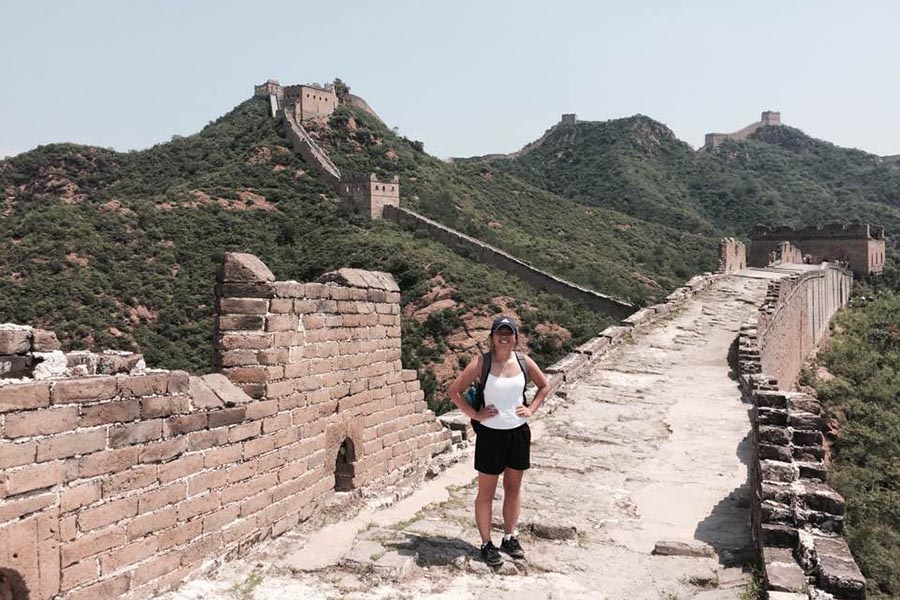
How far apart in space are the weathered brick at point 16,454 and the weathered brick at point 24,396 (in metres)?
0.18

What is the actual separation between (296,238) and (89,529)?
39.3 metres

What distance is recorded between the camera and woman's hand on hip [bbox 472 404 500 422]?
539cm

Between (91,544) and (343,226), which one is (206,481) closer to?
(91,544)

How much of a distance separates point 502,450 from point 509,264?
34.6 metres

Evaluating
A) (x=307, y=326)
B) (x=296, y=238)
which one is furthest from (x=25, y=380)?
(x=296, y=238)

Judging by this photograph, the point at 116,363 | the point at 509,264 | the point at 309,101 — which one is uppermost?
the point at 309,101

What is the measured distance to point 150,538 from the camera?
4.68 m

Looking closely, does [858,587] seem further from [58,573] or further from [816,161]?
[816,161]

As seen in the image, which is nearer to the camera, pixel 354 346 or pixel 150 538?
pixel 150 538

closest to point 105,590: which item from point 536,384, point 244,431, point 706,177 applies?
point 244,431

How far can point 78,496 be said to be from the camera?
4223 millimetres

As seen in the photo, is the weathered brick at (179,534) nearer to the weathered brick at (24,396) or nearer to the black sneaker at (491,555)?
the weathered brick at (24,396)

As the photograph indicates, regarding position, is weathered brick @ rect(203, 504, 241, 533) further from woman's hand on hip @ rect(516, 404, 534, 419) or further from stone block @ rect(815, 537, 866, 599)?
stone block @ rect(815, 537, 866, 599)

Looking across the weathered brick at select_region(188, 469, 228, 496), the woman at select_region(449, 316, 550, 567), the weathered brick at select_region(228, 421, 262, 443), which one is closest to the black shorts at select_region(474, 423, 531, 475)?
the woman at select_region(449, 316, 550, 567)
